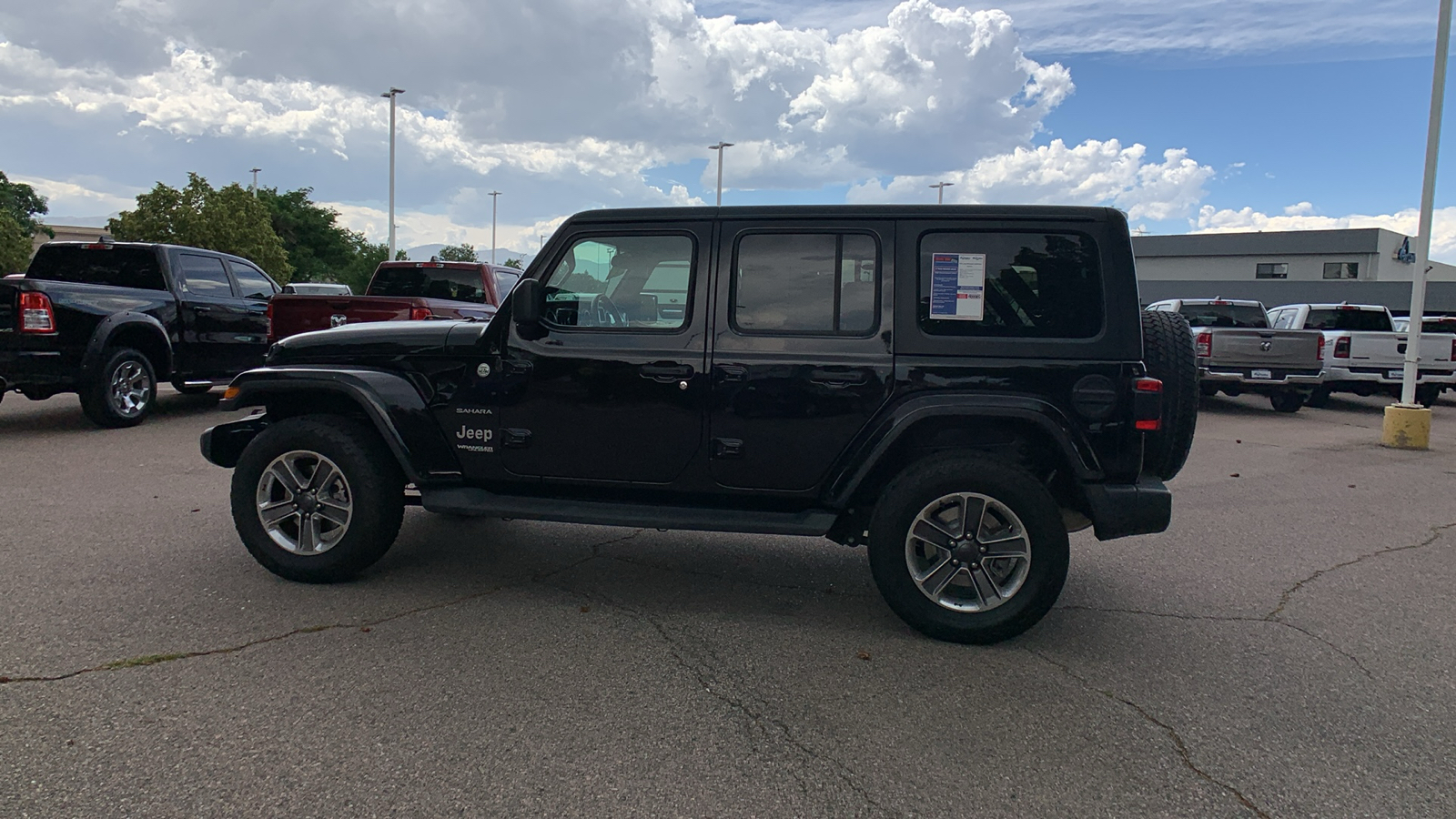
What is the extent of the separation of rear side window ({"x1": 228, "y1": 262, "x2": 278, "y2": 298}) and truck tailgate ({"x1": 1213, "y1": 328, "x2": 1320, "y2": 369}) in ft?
42.7

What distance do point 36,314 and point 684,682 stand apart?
8.38 metres

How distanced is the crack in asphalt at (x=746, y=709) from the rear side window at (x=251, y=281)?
29.9 feet

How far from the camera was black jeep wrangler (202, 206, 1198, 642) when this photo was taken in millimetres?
3973

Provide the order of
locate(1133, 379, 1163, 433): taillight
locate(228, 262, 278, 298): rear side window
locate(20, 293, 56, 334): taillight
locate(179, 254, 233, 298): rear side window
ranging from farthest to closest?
1. locate(228, 262, 278, 298): rear side window
2. locate(179, 254, 233, 298): rear side window
3. locate(20, 293, 56, 334): taillight
4. locate(1133, 379, 1163, 433): taillight

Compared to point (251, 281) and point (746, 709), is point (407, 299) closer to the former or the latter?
point (251, 281)

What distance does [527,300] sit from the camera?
4309 mm

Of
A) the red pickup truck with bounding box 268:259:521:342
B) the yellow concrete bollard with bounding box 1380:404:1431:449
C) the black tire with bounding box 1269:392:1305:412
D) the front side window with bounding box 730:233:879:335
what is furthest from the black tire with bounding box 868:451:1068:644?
the black tire with bounding box 1269:392:1305:412

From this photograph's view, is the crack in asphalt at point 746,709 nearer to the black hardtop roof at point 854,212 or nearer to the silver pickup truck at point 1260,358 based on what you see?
the black hardtop roof at point 854,212

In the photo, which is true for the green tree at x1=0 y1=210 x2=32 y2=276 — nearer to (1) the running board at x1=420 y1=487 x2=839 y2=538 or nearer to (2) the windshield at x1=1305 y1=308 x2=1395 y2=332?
(1) the running board at x1=420 y1=487 x2=839 y2=538

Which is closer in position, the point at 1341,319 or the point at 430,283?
the point at 430,283

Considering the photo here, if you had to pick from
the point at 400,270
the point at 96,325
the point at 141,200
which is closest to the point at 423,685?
the point at 96,325

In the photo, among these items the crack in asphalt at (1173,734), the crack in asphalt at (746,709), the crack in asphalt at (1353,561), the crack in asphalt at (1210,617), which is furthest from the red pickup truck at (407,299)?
the crack in asphalt at (1353,561)

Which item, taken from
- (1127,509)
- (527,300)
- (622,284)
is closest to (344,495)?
(527,300)

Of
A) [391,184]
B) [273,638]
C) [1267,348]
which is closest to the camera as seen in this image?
[273,638]
